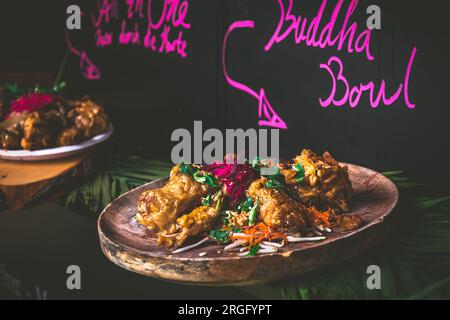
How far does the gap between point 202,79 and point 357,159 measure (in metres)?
1.67

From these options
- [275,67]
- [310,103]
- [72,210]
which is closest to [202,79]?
[275,67]

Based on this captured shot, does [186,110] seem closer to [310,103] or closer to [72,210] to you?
[310,103]

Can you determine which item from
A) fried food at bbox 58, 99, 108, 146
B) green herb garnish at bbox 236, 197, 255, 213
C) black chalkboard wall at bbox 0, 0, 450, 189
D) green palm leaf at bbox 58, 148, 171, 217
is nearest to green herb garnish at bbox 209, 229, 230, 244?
green herb garnish at bbox 236, 197, 255, 213

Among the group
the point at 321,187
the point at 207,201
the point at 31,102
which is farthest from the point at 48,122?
the point at 321,187

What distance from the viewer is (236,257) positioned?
2232 millimetres

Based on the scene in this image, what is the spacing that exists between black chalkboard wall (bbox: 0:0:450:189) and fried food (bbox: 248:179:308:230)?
1420mm

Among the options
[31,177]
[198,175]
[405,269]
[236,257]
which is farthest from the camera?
[31,177]

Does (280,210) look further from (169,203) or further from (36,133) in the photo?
(36,133)

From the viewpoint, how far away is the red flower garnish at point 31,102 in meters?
4.00

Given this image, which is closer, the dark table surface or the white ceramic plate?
the dark table surface

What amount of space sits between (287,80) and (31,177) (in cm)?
189

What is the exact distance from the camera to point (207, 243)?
2.46 metres

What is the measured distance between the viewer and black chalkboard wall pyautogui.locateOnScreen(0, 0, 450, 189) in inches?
136

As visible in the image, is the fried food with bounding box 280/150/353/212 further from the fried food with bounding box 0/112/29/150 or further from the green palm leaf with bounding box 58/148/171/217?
the fried food with bounding box 0/112/29/150
